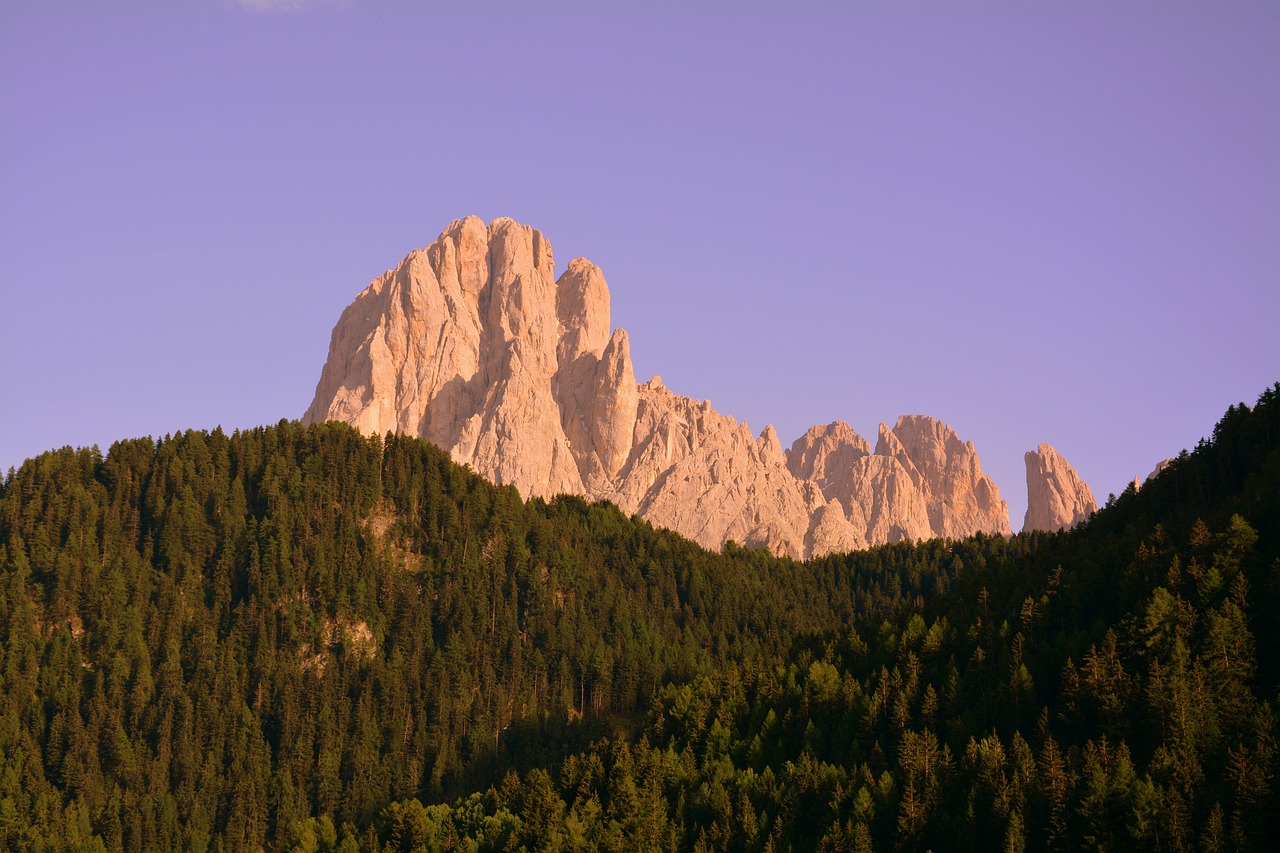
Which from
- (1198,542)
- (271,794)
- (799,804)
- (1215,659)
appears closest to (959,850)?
(799,804)

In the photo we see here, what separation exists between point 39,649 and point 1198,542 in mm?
111354

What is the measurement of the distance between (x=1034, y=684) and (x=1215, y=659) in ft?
44.4

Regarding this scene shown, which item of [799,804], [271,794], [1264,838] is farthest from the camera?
[271,794]

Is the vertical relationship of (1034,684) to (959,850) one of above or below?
above

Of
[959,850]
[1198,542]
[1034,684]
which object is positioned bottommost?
[959,850]

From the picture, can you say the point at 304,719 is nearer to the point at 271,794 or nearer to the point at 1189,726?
the point at 271,794

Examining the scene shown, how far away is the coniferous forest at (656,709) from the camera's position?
123 metres

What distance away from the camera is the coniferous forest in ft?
404

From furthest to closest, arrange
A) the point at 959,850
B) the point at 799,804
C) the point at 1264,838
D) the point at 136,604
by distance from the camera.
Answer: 1. the point at 136,604
2. the point at 799,804
3. the point at 959,850
4. the point at 1264,838

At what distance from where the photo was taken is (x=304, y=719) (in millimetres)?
182250

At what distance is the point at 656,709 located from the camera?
499 ft

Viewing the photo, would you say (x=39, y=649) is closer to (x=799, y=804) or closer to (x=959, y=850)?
(x=799, y=804)

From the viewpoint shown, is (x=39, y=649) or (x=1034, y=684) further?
(x=39, y=649)

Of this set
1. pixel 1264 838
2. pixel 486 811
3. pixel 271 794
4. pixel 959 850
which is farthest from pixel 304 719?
pixel 1264 838
